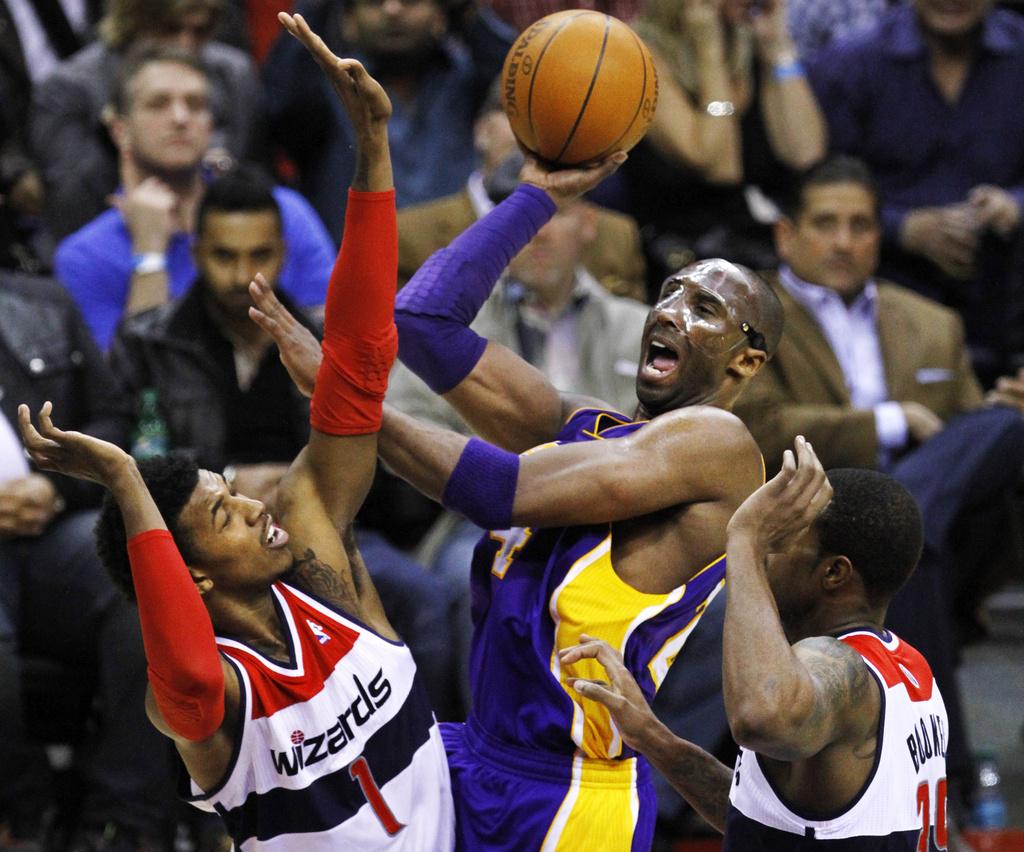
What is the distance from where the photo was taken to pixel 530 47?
4.03 meters

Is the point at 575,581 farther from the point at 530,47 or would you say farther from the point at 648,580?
the point at 530,47

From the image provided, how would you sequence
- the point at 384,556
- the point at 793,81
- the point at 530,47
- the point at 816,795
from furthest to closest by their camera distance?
the point at 793,81 → the point at 384,556 → the point at 530,47 → the point at 816,795

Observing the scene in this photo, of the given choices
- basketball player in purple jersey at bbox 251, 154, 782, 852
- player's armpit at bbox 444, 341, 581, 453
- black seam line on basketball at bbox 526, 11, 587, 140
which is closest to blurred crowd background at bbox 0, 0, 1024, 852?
player's armpit at bbox 444, 341, 581, 453

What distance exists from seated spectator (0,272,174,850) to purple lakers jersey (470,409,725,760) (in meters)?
1.84

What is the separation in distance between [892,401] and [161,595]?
3.66 meters

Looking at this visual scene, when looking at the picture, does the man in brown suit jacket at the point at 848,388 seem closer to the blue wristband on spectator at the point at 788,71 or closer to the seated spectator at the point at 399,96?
the blue wristband on spectator at the point at 788,71

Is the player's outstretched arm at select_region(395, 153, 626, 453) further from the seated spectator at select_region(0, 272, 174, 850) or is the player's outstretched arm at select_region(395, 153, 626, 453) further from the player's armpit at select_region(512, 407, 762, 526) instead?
the seated spectator at select_region(0, 272, 174, 850)

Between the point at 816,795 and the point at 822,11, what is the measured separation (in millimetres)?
5299

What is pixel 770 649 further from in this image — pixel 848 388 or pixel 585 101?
pixel 848 388

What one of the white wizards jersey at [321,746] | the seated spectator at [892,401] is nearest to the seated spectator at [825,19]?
the seated spectator at [892,401]

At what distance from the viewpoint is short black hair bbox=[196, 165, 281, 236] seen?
19.2ft

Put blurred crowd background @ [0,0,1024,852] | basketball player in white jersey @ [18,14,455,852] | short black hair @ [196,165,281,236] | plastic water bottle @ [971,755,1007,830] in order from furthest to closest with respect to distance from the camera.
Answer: short black hair @ [196,165,281,236] → plastic water bottle @ [971,755,1007,830] → blurred crowd background @ [0,0,1024,852] → basketball player in white jersey @ [18,14,455,852]

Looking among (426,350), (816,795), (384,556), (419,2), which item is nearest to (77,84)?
(419,2)

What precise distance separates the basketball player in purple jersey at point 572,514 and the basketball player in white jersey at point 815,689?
192 mm
